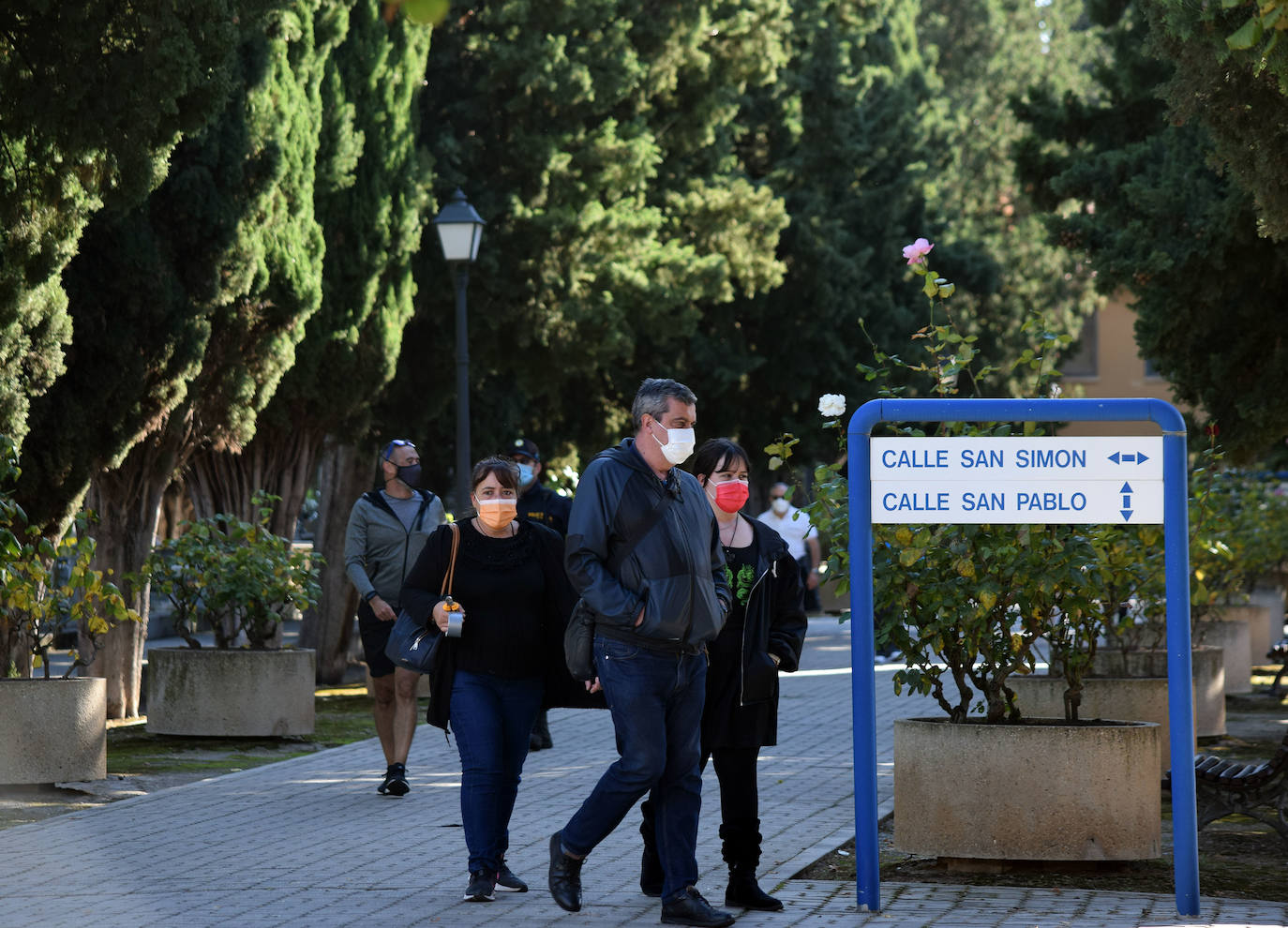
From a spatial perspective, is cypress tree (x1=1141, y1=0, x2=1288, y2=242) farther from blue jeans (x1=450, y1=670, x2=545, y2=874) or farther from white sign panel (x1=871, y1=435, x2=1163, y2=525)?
blue jeans (x1=450, y1=670, x2=545, y2=874)

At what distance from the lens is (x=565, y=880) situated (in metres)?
6.81

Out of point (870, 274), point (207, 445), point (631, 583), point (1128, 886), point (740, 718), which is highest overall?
point (870, 274)

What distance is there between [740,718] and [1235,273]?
7.66 metres

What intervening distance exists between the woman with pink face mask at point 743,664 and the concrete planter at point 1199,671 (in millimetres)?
Answer: 5751

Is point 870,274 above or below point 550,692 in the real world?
above

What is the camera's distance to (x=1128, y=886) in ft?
24.5

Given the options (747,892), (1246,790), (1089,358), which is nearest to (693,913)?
(747,892)

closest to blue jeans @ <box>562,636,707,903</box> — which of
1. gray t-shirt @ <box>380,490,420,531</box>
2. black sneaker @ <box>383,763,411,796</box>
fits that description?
black sneaker @ <box>383,763,411,796</box>

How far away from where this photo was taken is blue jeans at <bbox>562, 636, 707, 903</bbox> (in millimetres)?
6531

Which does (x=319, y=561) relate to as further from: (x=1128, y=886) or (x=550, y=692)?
(x=1128, y=886)

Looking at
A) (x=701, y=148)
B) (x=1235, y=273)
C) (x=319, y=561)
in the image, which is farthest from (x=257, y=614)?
(x=701, y=148)

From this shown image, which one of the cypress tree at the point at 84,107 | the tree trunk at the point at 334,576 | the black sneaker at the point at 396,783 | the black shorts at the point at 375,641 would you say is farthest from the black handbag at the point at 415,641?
the tree trunk at the point at 334,576

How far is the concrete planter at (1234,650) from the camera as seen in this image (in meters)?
16.9

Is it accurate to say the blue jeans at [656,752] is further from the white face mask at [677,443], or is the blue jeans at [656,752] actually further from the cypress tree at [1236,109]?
the cypress tree at [1236,109]
